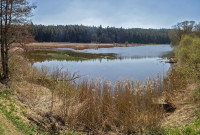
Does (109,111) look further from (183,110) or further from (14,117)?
(183,110)

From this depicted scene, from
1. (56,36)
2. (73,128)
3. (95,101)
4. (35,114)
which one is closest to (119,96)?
(95,101)

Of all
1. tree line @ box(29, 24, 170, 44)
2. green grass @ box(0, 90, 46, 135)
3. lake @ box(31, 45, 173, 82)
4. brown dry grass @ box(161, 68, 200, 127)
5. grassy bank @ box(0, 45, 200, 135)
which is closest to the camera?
green grass @ box(0, 90, 46, 135)

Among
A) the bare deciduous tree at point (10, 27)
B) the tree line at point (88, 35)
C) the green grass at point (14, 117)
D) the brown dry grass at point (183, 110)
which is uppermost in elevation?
the tree line at point (88, 35)

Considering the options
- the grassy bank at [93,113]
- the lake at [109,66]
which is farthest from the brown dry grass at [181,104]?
the lake at [109,66]

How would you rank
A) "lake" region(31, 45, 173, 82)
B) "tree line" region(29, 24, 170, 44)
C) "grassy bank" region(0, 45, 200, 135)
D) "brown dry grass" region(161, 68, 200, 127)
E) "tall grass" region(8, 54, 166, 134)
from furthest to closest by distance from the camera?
"tree line" region(29, 24, 170, 44) → "lake" region(31, 45, 173, 82) → "brown dry grass" region(161, 68, 200, 127) → "tall grass" region(8, 54, 166, 134) → "grassy bank" region(0, 45, 200, 135)

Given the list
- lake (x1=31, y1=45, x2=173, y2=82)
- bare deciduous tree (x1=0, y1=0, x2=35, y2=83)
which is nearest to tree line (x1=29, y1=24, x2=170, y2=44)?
lake (x1=31, y1=45, x2=173, y2=82)

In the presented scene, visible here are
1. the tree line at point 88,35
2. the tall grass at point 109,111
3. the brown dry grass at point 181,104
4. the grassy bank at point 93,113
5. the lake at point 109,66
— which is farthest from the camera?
the tree line at point 88,35

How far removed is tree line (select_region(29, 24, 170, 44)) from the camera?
9069 cm

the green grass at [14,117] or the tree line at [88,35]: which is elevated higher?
the tree line at [88,35]

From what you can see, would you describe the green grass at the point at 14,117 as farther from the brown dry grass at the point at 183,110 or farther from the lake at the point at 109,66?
the brown dry grass at the point at 183,110

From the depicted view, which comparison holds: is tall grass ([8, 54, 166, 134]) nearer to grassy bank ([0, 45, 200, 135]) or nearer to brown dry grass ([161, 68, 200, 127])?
grassy bank ([0, 45, 200, 135])

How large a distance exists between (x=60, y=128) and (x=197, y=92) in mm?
8056

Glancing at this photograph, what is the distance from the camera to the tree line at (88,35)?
298 feet

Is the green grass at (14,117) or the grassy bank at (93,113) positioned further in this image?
the grassy bank at (93,113)
